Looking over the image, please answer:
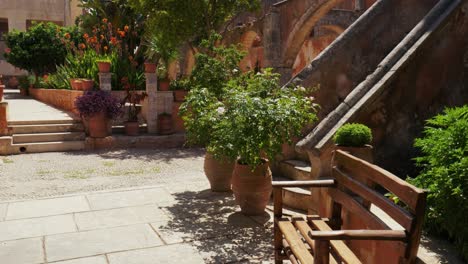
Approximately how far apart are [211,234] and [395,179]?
8.24 feet

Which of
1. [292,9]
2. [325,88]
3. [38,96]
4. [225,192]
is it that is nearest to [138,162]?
[225,192]

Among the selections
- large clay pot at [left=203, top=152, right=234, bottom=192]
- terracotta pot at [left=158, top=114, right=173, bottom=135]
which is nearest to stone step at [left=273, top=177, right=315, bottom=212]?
large clay pot at [left=203, top=152, right=234, bottom=192]

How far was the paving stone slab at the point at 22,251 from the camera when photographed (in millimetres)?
3732

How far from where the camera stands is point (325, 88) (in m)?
6.10

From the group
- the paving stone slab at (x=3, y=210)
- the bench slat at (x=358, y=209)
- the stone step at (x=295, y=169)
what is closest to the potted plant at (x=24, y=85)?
the paving stone slab at (x=3, y=210)

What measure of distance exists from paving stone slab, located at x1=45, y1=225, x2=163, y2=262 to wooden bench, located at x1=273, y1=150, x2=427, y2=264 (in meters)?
1.52

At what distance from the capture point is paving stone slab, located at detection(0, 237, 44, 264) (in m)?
3.73

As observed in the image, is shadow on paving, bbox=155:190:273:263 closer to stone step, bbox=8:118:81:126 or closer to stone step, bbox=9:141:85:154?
stone step, bbox=9:141:85:154

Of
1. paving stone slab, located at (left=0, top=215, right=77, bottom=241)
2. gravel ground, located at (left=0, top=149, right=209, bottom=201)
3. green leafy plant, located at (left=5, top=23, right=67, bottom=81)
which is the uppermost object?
green leafy plant, located at (left=5, top=23, right=67, bottom=81)

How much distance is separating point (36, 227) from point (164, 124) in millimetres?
5580

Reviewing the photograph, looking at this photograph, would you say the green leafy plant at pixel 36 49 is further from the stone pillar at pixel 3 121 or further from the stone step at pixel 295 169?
the stone step at pixel 295 169

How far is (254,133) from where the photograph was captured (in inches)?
178

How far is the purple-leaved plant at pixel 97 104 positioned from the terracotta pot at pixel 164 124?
100cm

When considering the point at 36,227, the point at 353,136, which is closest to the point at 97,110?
the point at 36,227
